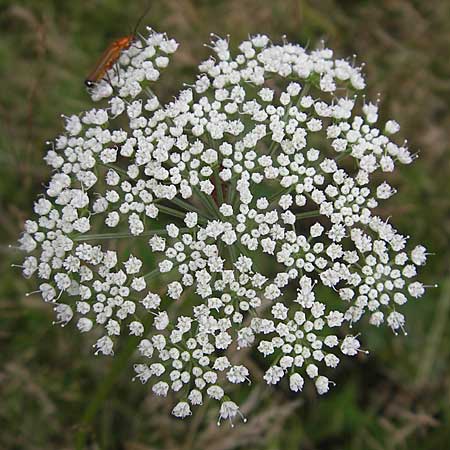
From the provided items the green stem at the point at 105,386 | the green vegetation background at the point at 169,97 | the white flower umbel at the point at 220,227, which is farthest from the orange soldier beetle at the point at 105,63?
the green stem at the point at 105,386

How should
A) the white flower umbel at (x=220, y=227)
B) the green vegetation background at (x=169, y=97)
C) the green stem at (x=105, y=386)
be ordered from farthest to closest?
the green vegetation background at (x=169, y=97) → the green stem at (x=105, y=386) → the white flower umbel at (x=220, y=227)

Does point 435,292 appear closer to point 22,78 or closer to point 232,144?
point 232,144

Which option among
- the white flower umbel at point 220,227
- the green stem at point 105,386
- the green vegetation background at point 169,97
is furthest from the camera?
the green vegetation background at point 169,97

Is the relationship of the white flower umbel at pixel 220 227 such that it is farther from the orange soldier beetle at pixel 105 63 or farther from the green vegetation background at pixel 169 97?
the green vegetation background at pixel 169 97

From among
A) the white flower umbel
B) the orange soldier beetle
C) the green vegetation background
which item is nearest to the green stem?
the green vegetation background

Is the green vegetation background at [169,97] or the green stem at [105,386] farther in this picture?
the green vegetation background at [169,97]

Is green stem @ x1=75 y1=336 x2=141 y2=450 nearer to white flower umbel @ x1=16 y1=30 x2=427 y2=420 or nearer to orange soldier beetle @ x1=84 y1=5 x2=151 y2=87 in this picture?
white flower umbel @ x1=16 y1=30 x2=427 y2=420

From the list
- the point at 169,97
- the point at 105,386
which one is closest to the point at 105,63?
the point at 169,97
